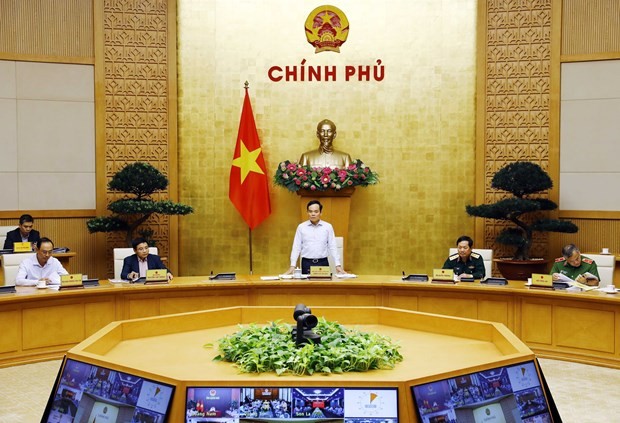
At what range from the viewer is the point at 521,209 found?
25.5 ft

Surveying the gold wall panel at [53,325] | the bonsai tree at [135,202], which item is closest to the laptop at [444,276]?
the gold wall panel at [53,325]

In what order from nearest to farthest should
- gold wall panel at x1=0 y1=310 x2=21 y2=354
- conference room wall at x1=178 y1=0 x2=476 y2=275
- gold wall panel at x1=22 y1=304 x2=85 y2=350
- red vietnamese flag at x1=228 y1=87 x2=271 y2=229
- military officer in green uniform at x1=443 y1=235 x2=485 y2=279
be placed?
gold wall panel at x1=0 y1=310 x2=21 y2=354
gold wall panel at x1=22 y1=304 x2=85 y2=350
military officer in green uniform at x1=443 y1=235 x2=485 y2=279
red vietnamese flag at x1=228 y1=87 x2=271 y2=229
conference room wall at x1=178 y1=0 x2=476 y2=275

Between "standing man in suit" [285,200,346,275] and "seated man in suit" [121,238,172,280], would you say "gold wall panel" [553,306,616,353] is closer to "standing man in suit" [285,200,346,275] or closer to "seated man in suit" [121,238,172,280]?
"standing man in suit" [285,200,346,275]

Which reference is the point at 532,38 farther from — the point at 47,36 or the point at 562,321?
the point at 47,36

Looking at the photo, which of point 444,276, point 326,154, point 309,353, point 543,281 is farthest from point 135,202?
point 309,353

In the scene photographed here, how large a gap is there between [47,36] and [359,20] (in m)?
3.97

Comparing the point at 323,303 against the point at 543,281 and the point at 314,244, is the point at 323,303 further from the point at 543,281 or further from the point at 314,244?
the point at 543,281

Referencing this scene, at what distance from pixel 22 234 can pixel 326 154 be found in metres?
3.72

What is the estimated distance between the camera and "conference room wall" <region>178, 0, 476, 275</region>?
9.04m

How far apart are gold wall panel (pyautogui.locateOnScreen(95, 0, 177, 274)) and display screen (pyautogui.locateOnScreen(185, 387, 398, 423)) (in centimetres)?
655

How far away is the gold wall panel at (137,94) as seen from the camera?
28.8ft

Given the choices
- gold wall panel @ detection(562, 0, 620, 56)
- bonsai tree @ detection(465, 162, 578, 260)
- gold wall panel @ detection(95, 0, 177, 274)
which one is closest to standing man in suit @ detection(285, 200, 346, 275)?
bonsai tree @ detection(465, 162, 578, 260)

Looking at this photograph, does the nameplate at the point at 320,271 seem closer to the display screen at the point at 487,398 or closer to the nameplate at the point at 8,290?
the nameplate at the point at 8,290

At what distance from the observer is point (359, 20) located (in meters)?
9.12
